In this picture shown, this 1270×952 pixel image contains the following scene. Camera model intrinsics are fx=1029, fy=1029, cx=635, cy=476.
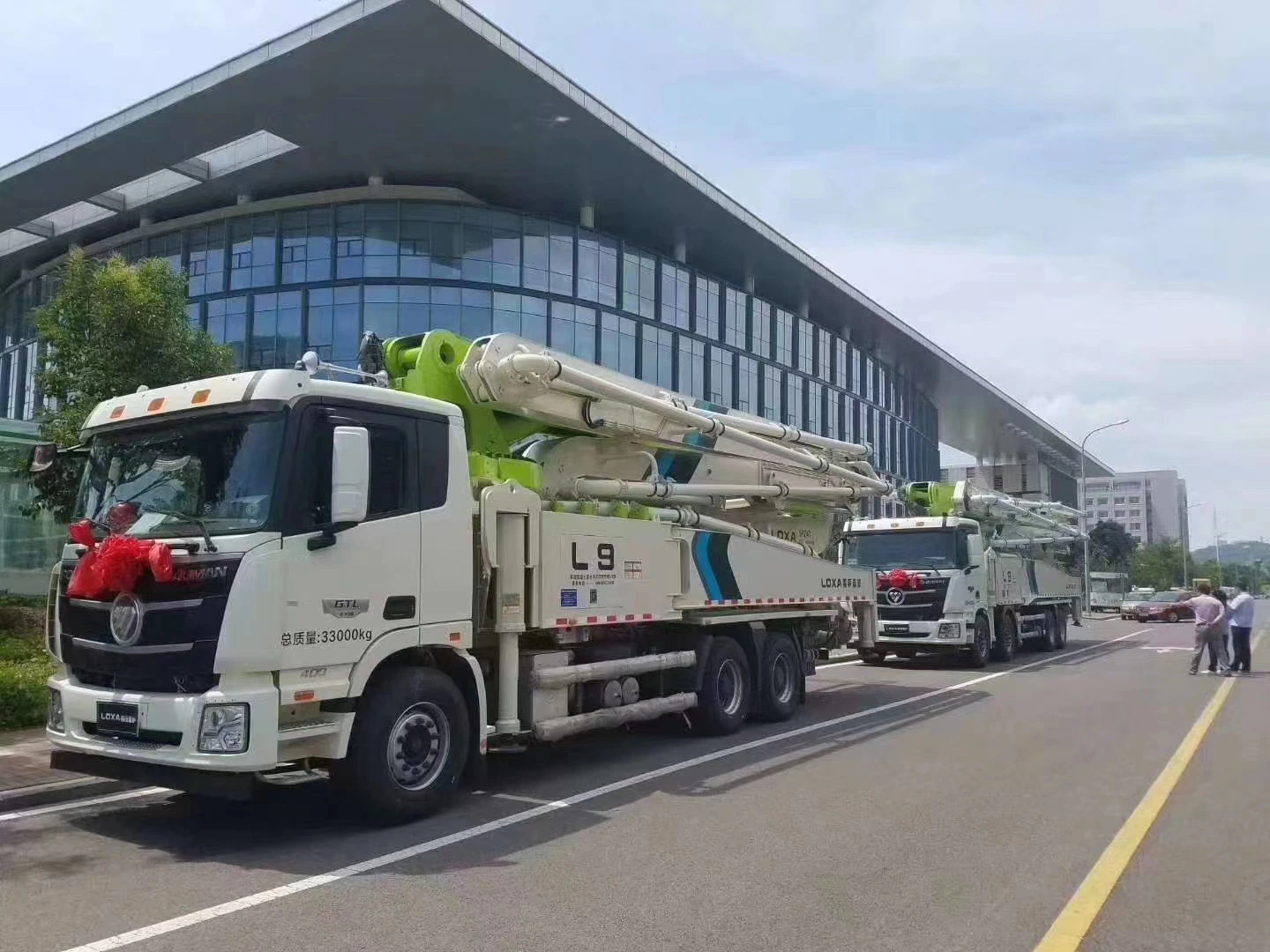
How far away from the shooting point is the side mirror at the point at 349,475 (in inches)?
238

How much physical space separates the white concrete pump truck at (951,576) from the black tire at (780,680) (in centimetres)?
289

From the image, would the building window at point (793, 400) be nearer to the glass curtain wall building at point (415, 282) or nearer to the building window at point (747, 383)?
the building window at point (747, 383)

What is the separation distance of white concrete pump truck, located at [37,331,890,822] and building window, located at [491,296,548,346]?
25501 mm

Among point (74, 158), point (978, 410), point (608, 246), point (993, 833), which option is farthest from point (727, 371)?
point (993, 833)

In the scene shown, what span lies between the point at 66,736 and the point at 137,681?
882 millimetres

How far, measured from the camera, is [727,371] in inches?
1743

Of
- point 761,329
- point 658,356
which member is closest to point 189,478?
point 658,356

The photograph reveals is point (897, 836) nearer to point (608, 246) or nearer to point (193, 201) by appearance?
point (608, 246)

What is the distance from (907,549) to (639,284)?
2346 cm

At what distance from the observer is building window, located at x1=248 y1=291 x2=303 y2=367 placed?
3444cm

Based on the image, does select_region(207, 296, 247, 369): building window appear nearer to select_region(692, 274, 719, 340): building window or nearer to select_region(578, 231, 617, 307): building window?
select_region(578, 231, 617, 307): building window

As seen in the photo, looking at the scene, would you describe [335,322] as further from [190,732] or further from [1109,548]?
[1109,548]

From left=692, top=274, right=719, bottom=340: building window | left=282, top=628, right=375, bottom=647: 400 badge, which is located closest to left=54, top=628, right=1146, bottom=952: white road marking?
left=282, top=628, right=375, bottom=647: 400 badge

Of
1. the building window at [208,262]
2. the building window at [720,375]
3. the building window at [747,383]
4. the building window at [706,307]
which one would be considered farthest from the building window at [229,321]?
the building window at [747,383]
